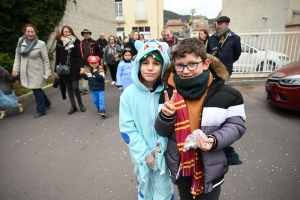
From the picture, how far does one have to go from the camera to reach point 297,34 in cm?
723

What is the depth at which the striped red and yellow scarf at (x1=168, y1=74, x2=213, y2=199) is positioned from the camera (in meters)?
1.37

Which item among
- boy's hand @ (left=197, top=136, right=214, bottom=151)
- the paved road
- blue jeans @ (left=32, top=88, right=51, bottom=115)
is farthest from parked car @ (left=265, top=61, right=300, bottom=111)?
blue jeans @ (left=32, top=88, right=51, bottom=115)

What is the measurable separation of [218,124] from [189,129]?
A: 201 millimetres

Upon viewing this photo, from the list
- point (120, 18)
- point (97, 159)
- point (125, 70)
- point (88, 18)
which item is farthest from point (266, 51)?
point (120, 18)

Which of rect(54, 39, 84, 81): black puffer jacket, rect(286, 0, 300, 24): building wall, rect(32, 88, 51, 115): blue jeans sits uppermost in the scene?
rect(286, 0, 300, 24): building wall

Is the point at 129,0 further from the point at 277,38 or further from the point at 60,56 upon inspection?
the point at 60,56

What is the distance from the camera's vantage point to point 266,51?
745 centimetres

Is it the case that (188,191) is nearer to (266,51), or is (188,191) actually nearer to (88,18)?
(266,51)

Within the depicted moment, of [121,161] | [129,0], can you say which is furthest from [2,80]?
[129,0]

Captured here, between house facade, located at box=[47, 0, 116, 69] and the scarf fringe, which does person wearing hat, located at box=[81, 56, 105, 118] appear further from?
house facade, located at box=[47, 0, 116, 69]

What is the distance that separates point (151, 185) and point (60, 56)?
4024 millimetres

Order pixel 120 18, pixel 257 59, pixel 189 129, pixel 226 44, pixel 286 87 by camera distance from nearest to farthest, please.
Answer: pixel 189 129
pixel 286 87
pixel 226 44
pixel 257 59
pixel 120 18

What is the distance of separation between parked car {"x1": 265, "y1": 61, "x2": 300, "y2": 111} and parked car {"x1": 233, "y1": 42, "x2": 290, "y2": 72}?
329 cm

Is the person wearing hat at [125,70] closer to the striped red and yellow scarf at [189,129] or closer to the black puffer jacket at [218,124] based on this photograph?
the striped red and yellow scarf at [189,129]
